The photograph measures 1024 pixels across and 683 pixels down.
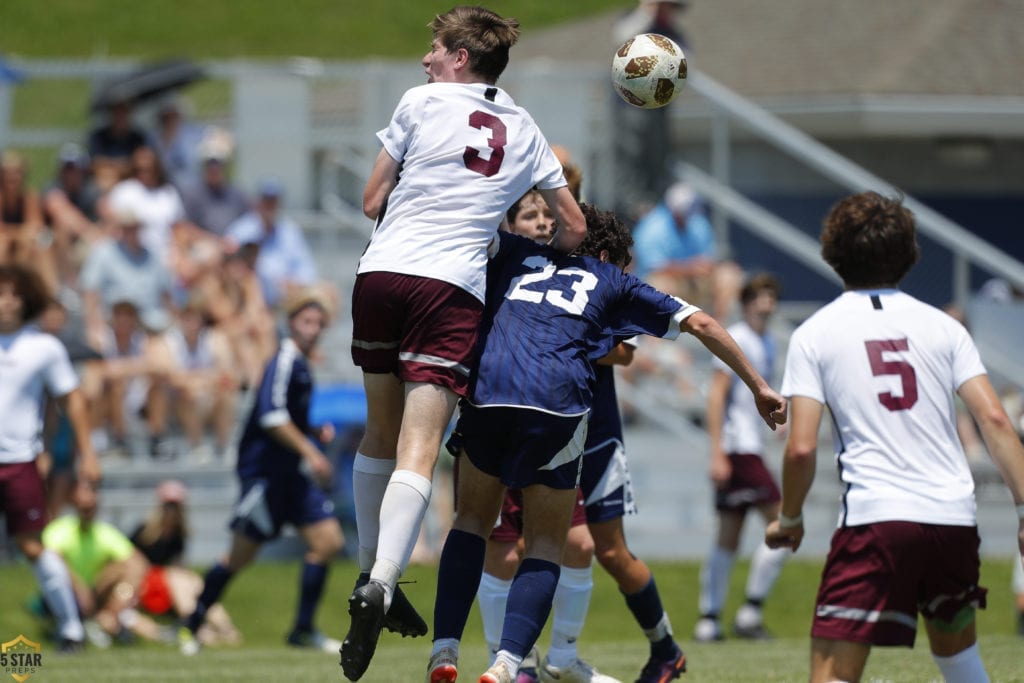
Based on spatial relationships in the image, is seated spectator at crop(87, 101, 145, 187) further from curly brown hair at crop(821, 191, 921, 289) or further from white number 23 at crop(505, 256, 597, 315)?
curly brown hair at crop(821, 191, 921, 289)

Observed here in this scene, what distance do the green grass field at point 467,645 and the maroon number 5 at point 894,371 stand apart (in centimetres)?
235

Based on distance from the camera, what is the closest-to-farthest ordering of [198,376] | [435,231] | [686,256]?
[435,231], [198,376], [686,256]

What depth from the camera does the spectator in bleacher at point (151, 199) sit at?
604 inches

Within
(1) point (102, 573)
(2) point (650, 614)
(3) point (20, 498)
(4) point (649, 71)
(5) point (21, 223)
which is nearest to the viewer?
(4) point (649, 71)

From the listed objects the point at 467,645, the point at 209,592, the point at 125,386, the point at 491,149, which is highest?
the point at 491,149

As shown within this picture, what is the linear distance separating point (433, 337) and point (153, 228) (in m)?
10.00

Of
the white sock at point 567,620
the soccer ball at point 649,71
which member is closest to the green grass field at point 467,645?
the white sock at point 567,620

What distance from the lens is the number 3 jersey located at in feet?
19.7

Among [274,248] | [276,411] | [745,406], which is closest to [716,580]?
[745,406]

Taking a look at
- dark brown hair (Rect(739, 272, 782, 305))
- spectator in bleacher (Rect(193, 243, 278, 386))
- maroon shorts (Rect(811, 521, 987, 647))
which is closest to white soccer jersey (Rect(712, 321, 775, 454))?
dark brown hair (Rect(739, 272, 782, 305))

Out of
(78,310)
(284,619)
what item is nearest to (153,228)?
(78,310)

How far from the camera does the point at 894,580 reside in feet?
17.4

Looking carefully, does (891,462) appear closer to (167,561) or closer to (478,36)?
(478,36)

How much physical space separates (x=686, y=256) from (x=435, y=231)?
9730 mm
